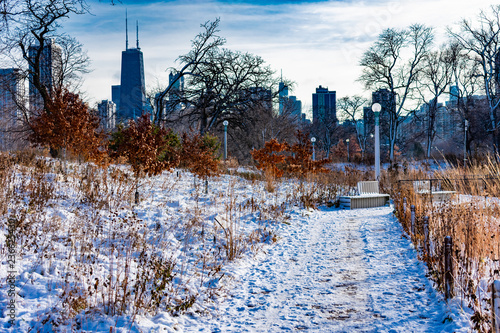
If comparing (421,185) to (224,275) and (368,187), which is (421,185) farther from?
(224,275)

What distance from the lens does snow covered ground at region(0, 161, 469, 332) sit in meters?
3.35

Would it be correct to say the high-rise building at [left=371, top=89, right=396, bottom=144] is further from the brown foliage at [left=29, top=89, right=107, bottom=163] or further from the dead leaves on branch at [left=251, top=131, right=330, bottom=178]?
the brown foliage at [left=29, top=89, right=107, bottom=163]

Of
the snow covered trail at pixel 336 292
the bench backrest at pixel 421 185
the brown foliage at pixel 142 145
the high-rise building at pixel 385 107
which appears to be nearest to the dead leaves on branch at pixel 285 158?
the bench backrest at pixel 421 185

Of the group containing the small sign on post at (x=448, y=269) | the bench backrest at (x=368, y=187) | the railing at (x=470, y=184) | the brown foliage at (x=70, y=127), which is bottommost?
the small sign on post at (x=448, y=269)

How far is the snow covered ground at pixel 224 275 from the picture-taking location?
11.0 feet

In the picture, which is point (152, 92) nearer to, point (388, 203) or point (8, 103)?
point (8, 103)

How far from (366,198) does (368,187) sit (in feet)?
2.79

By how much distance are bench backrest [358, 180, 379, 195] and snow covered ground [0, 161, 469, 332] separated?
4.32 meters

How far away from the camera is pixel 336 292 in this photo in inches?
168

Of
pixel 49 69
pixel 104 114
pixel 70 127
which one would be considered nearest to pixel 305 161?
pixel 70 127

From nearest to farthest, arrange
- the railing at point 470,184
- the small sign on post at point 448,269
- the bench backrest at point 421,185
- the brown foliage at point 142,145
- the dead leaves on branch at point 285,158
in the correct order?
the small sign on post at point 448,269 < the railing at point 470,184 < the brown foliage at point 142,145 < the bench backrest at point 421,185 < the dead leaves on branch at point 285,158

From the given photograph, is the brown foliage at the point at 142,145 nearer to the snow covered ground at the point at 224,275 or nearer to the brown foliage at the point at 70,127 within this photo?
the snow covered ground at the point at 224,275

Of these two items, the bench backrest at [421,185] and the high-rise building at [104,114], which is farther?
the high-rise building at [104,114]

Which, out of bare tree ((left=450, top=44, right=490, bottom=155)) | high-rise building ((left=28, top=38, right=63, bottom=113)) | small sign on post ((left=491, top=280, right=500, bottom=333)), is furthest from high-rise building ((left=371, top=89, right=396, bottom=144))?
small sign on post ((left=491, top=280, right=500, bottom=333))
